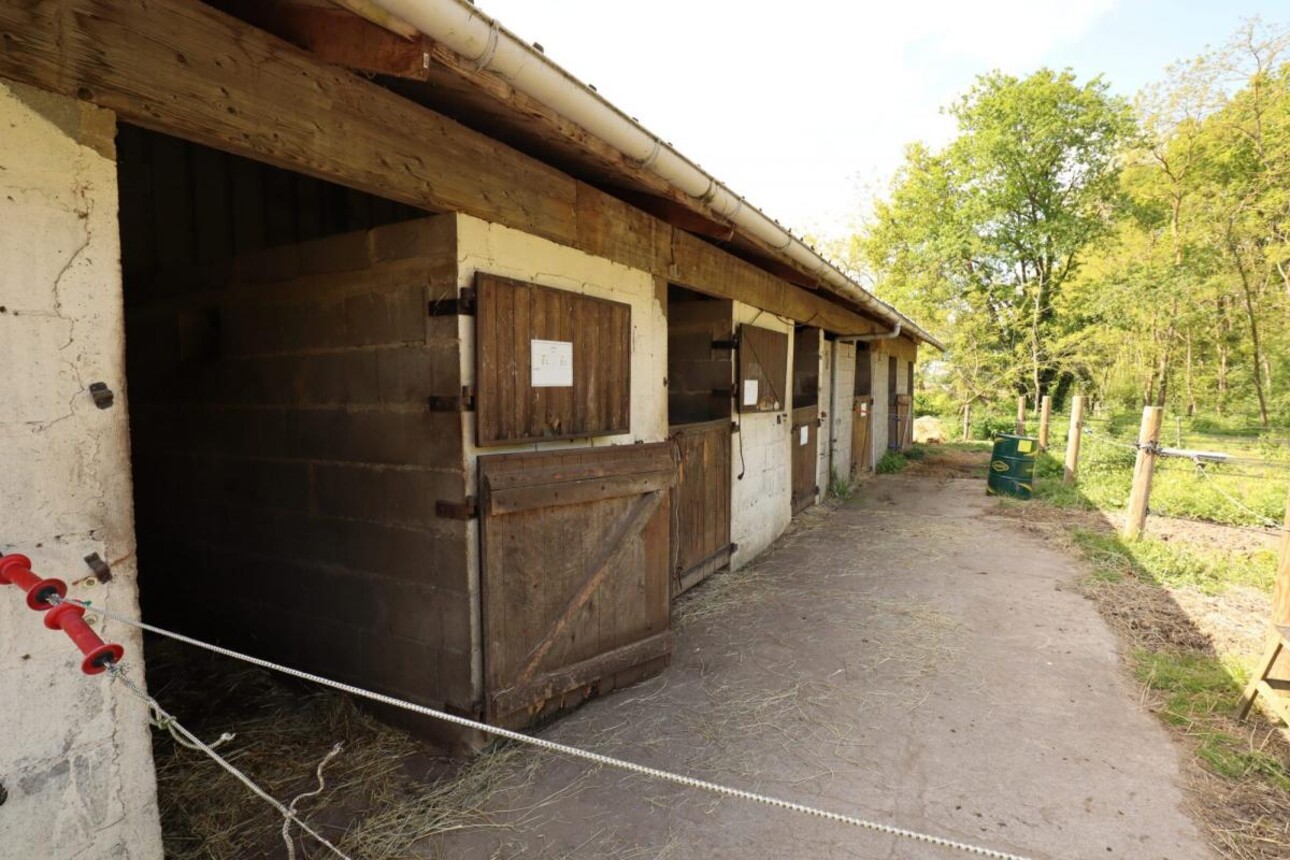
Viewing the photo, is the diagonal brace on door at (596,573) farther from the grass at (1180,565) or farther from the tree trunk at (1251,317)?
the tree trunk at (1251,317)

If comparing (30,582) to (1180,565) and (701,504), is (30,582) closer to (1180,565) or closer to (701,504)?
(701,504)

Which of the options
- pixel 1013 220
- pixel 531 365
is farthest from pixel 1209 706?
pixel 1013 220

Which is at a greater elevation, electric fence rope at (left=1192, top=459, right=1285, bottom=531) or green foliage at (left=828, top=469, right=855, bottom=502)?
electric fence rope at (left=1192, top=459, right=1285, bottom=531)

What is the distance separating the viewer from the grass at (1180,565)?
5.00m

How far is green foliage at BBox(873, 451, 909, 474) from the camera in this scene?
39.2 feet

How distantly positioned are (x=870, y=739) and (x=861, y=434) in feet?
27.5

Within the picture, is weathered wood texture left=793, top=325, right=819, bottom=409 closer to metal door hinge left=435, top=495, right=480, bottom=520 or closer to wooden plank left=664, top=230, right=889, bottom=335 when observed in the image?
wooden plank left=664, top=230, right=889, bottom=335

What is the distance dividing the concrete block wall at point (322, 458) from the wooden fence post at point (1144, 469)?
666cm

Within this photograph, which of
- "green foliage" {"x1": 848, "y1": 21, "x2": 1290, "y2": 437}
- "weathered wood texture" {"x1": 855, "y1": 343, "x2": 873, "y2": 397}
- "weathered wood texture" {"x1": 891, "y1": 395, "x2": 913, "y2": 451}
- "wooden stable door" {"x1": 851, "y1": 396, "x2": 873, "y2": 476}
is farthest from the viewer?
"green foliage" {"x1": 848, "y1": 21, "x2": 1290, "y2": 437}

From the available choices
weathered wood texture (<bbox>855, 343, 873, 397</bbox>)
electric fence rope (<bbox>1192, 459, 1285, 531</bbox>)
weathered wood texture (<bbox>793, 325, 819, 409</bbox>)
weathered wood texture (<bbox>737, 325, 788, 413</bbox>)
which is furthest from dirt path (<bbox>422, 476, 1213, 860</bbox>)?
weathered wood texture (<bbox>855, 343, 873, 397</bbox>)

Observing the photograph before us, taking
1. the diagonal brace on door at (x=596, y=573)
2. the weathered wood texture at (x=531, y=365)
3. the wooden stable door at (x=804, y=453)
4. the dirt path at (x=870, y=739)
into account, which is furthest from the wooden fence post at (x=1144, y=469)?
the weathered wood texture at (x=531, y=365)

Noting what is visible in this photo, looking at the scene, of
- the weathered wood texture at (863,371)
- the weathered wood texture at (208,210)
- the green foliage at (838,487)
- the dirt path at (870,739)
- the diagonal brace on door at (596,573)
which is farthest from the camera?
the weathered wood texture at (863,371)

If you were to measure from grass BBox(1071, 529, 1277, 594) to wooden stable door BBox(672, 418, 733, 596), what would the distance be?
131 inches

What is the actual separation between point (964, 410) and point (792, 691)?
18.9 meters
